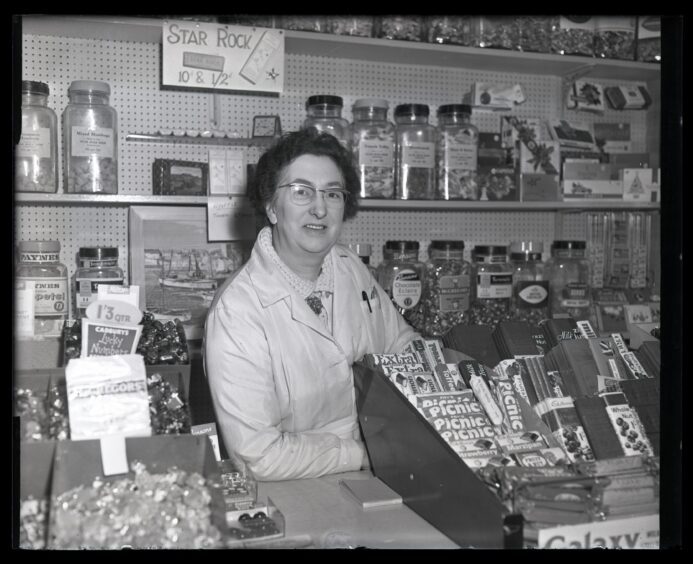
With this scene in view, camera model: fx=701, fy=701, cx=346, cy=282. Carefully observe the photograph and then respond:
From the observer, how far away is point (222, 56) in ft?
7.06

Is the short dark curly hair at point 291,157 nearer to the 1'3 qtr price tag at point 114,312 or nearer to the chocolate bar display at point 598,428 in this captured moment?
the 1'3 qtr price tag at point 114,312

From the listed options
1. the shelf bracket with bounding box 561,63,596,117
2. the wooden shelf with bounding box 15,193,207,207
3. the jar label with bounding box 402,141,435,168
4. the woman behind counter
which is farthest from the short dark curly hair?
the shelf bracket with bounding box 561,63,596,117

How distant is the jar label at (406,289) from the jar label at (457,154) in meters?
0.41

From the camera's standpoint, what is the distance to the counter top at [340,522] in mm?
1239

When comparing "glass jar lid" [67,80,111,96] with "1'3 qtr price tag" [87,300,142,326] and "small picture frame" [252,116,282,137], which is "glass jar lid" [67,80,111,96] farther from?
"1'3 qtr price tag" [87,300,142,326]

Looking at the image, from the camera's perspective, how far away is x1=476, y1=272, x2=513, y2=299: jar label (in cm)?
247

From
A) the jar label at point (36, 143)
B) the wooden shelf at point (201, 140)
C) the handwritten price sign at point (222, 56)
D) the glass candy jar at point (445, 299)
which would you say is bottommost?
the glass candy jar at point (445, 299)

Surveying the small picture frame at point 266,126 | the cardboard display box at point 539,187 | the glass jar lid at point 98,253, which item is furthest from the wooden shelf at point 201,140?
the cardboard display box at point 539,187

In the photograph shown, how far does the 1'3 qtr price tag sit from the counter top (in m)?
0.45

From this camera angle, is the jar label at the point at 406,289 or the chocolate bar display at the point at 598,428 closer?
the chocolate bar display at the point at 598,428

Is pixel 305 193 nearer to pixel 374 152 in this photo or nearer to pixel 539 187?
pixel 374 152
